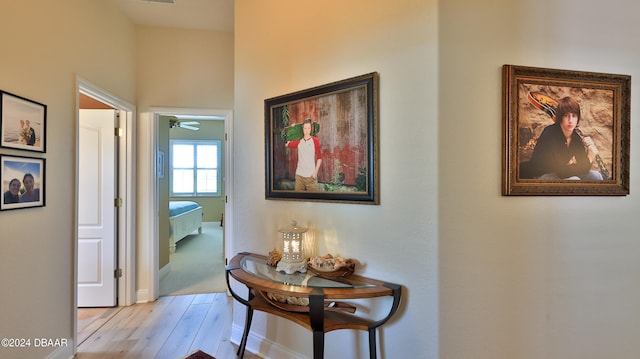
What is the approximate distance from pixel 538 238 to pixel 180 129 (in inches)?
326

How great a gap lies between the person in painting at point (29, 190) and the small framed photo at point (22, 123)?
7.2 inches

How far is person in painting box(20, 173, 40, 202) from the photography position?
1.86m

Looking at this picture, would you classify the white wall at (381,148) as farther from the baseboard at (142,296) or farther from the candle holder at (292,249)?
the baseboard at (142,296)

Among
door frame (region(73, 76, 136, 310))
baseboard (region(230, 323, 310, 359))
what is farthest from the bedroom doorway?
baseboard (region(230, 323, 310, 359))

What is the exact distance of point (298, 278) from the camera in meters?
1.73

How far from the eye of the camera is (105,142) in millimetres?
3070

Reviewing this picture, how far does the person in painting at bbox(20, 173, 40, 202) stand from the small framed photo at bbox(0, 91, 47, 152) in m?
0.18

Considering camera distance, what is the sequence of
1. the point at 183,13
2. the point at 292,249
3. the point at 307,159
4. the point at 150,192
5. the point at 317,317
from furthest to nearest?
the point at 150,192 → the point at 183,13 → the point at 307,159 → the point at 292,249 → the point at 317,317

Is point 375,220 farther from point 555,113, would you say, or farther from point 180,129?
point 180,129

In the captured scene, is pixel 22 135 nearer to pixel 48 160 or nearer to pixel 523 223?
pixel 48 160

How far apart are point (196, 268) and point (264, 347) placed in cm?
266

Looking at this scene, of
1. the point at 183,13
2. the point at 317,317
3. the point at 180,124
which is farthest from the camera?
the point at 180,124

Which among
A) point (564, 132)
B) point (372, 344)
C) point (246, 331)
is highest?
point (564, 132)

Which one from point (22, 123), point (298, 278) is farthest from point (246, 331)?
point (22, 123)
